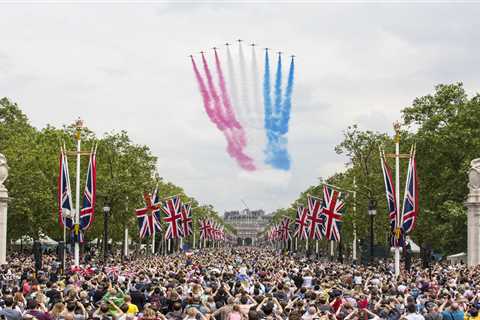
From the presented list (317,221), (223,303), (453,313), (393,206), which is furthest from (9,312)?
(317,221)

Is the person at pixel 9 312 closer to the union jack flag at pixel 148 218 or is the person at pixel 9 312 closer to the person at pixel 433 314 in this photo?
the person at pixel 433 314

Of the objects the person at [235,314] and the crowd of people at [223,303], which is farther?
the crowd of people at [223,303]

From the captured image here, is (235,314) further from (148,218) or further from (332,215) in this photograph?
(148,218)

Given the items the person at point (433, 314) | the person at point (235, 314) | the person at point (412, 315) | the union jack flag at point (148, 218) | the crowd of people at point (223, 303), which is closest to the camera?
the person at point (235, 314)

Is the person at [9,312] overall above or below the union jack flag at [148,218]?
below

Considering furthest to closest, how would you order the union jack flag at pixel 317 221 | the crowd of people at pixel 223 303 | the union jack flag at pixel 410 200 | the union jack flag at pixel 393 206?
the union jack flag at pixel 317 221 < the union jack flag at pixel 393 206 < the union jack flag at pixel 410 200 < the crowd of people at pixel 223 303

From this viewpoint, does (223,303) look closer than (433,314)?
No

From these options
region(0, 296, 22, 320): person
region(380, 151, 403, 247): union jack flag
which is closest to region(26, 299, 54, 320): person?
region(0, 296, 22, 320): person

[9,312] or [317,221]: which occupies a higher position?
[317,221]

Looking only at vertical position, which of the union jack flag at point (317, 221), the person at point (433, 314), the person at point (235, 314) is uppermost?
the union jack flag at point (317, 221)

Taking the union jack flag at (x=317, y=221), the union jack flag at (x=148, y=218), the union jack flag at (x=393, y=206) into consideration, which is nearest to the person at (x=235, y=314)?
the union jack flag at (x=393, y=206)

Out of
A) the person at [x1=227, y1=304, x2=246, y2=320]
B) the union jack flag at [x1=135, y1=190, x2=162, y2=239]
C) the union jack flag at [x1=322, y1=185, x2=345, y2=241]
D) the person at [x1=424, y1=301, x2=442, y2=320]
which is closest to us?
the person at [x1=227, y1=304, x2=246, y2=320]

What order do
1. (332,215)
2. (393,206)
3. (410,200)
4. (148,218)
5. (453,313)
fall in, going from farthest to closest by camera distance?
(148,218)
(332,215)
(393,206)
(410,200)
(453,313)

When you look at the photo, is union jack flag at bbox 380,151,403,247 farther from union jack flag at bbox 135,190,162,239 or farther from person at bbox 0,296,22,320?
person at bbox 0,296,22,320
